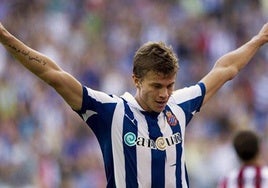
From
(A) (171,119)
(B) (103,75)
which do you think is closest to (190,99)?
(A) (171,119)

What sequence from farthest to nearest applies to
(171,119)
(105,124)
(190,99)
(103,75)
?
(103,75) < (190,99) < (171,119) < (105,124)

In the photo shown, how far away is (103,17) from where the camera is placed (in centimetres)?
2048

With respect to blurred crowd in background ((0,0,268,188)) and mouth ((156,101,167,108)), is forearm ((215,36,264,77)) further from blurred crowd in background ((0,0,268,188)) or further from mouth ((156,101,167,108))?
blurred crowd in background ((0,0,268,188))

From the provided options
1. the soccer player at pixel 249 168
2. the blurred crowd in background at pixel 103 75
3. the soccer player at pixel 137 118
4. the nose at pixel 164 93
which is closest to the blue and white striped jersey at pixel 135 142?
the soccer player at pixel 137 118

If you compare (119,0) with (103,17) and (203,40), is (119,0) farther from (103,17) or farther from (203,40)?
(203,40)

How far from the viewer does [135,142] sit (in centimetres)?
805

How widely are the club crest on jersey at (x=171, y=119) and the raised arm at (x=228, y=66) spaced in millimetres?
464

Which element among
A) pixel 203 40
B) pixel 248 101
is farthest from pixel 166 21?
pixel 248 101

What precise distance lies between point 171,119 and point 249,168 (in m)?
1.46

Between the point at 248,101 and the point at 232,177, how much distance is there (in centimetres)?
895

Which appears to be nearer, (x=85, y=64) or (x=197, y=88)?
(x=197, y=88)

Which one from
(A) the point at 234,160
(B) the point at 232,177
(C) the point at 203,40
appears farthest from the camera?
(C) the point at 203,40

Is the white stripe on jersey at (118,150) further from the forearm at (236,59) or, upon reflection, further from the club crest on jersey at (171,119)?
the forearm at (236,59)

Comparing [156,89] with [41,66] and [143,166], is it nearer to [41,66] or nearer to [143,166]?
[143,166]
